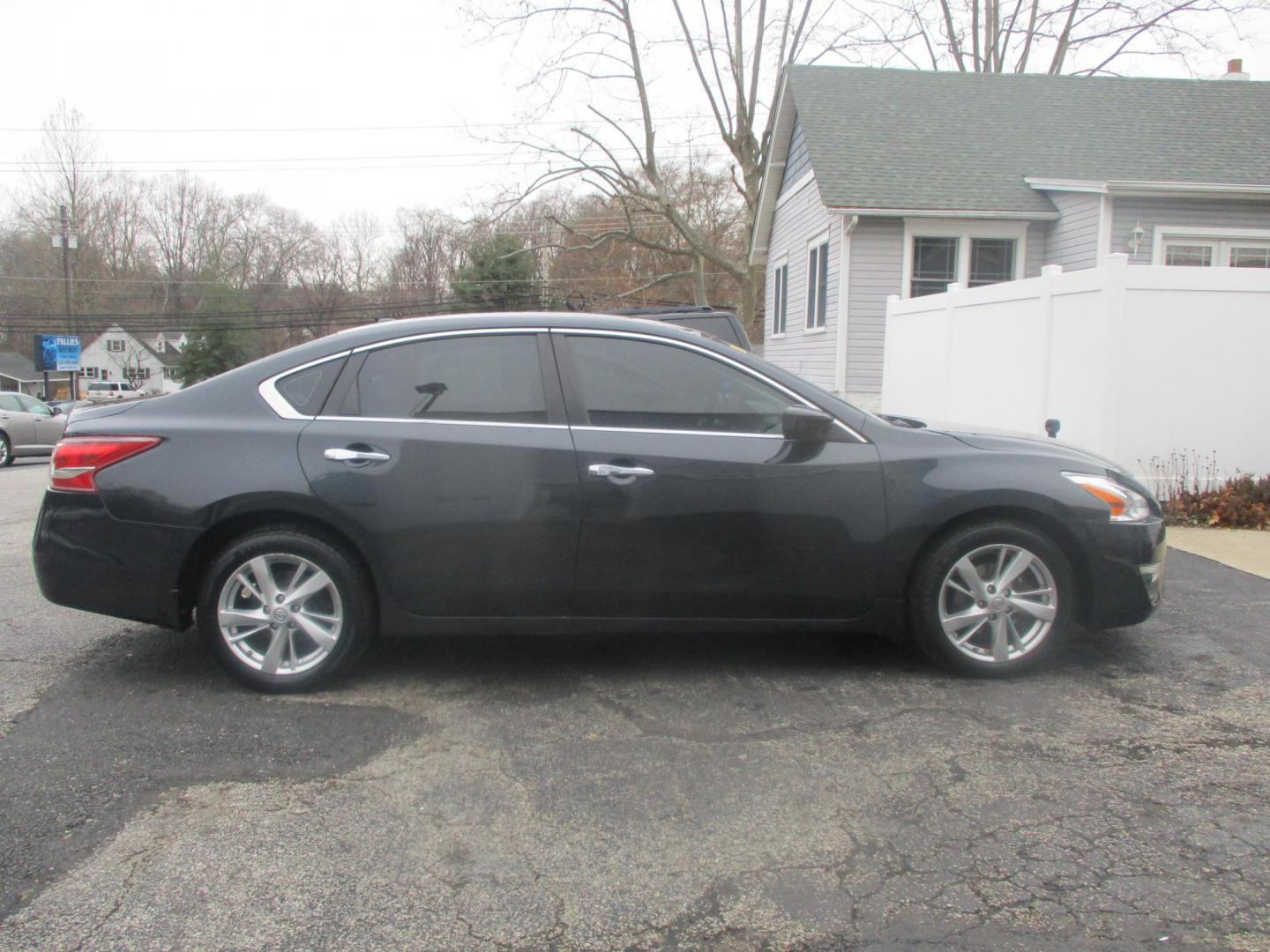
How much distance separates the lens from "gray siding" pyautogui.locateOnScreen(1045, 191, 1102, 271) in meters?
13.8

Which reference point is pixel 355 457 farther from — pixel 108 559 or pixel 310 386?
pixel 108 559

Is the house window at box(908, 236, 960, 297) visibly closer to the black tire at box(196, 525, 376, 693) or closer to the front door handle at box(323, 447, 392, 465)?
the front door handle at box(323, 447, 392, 465)

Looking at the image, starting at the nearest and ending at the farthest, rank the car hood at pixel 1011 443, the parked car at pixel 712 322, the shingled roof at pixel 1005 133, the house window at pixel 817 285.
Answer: the car hood at pixel 1011 443 → the parked car at pixel 712 322 → the shingled roof at pixel 1005 133 → the house window at pixel 817 285

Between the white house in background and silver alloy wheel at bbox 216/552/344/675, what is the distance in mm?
83656

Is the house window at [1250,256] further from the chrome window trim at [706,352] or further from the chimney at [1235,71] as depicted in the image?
the chrome window trim at [706,352]

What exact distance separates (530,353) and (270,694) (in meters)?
1.87

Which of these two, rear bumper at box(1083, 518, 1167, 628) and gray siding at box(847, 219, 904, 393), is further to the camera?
gray siding at box(847, 219, 904, 393)

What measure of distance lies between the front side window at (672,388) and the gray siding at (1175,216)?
11.8m

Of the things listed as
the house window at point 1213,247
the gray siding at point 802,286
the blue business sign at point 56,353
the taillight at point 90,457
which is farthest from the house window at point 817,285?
the blue business sign at point 56,353

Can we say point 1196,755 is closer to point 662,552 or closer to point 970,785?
point 970,785

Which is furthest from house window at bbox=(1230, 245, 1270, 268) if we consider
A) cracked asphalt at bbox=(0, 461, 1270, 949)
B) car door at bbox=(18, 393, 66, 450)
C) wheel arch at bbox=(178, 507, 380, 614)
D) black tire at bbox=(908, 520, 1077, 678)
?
car door at bbox=(18, 393, 66, 450)

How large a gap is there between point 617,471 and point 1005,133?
14.9 metres

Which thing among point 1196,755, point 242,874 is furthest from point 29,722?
point 1196,755

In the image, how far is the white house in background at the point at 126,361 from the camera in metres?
81.1
